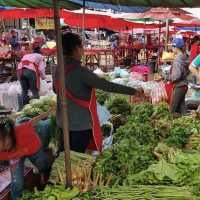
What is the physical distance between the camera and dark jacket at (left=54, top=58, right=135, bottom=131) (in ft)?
13.6

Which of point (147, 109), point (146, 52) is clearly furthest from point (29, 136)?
point (146, 52)

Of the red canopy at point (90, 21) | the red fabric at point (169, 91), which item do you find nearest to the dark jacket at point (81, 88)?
the red fabric at point (169, 91)

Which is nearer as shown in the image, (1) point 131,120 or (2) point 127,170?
(2) point 127,170

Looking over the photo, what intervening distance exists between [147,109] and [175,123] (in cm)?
90

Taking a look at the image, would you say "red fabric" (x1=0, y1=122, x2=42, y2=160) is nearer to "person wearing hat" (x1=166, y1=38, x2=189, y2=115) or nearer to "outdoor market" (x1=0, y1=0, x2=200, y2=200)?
"outdoor market" (x1=0, y1=0, x2=200, y2=200)

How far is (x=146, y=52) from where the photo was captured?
2297cm

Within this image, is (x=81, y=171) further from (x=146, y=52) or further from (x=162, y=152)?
(x=146, y=52)

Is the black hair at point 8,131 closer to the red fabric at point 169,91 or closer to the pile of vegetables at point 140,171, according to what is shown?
the pile of vegetables at point 140,171

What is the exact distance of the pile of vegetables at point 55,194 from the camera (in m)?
3.30

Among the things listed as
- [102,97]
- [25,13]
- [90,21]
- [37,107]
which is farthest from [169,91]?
[25,13]

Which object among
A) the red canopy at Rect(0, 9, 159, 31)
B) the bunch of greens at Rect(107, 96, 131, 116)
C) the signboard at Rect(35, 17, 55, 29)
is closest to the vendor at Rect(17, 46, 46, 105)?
the red canopy at Rect(0, 9, 159, 31)

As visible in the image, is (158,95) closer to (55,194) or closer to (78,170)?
(78,170)

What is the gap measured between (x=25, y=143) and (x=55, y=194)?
794mm

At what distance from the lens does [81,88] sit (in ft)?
14.0
